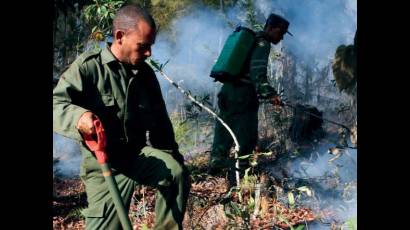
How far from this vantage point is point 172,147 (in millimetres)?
4000

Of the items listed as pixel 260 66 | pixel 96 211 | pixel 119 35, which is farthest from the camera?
pixel 260 66

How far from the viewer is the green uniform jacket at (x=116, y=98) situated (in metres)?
3.69

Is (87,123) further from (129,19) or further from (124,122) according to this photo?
(129,19)

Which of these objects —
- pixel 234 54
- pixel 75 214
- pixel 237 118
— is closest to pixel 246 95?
pixel 237 118

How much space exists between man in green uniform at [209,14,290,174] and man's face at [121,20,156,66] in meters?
0.82

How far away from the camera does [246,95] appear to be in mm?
4500

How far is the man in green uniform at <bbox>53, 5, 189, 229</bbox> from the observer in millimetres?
3734

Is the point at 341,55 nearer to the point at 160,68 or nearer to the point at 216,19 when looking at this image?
the point at 216,19

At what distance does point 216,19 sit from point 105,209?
1549 millimetres

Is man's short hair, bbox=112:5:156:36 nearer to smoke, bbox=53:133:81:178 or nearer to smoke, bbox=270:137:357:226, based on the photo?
smoke, bbox=53:133:81:178

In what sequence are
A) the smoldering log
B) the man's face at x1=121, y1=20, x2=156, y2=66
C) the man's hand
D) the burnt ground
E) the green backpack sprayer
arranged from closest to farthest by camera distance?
the man's hand → the man's face at x1=121, y1=20, x2=156, y2=66 → the burnt ground → the green backpack sprayer → the smoldering log

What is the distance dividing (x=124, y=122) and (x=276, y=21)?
4.44 feet

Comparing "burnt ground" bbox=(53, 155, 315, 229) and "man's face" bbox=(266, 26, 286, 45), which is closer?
"burnt ground" bbox=(53, 155, 315, 229)

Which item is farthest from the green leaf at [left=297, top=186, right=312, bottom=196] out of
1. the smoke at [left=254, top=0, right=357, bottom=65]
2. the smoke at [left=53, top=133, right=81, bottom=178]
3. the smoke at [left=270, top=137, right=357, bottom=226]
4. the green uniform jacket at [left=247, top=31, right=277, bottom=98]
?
the smoke at [left=53, top=133, right=81, bottom=178]
